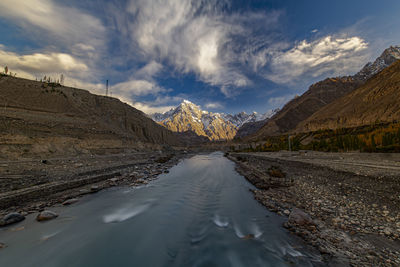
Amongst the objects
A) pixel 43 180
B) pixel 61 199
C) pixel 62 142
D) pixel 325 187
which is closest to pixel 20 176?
pixel 43 180

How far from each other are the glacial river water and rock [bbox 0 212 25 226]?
372 mm

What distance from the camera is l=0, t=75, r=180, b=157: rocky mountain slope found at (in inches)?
928

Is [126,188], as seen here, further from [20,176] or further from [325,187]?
[325,187]

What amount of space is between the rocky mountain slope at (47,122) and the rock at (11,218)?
61.8ft

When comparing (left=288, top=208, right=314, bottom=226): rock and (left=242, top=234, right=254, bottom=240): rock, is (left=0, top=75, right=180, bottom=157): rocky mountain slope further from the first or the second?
(left=288, top=208, right=314, bottom=226): rock

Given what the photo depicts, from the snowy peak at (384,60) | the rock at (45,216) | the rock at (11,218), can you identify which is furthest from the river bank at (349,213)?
the snowy peak at (384,60)

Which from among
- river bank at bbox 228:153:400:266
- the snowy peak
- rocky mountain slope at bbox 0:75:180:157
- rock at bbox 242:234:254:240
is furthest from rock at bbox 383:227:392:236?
the snowy peak

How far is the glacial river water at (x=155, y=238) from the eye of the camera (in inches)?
215

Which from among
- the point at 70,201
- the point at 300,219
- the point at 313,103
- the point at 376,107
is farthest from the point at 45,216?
the point at 313,103

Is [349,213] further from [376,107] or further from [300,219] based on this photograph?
[376,107]

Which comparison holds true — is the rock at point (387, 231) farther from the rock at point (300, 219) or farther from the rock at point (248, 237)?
the rock at point (248, 237)

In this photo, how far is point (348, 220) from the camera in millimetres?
6516

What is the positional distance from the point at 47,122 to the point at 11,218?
33.1m

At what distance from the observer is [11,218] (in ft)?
25.4
